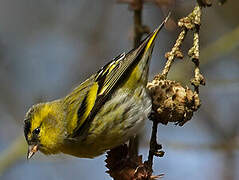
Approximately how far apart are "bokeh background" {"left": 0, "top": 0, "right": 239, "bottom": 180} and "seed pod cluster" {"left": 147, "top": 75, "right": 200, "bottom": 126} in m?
1.58

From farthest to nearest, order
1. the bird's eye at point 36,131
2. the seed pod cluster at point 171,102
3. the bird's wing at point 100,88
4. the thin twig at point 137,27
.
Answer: the bird's eye at point 36,131 → the bird's wing at point 100,88 → the thin twig at point 137,27 → the seed pod cluster at point 171,102

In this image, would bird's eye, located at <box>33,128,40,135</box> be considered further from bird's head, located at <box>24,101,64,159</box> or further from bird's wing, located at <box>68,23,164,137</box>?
bird's wing, located at <box>68,23,164,137</box>

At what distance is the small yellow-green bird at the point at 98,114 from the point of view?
346 centimetres

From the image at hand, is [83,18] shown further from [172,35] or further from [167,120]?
[167,120]

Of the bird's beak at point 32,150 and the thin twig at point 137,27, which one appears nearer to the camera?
the thin twig at point 137,27

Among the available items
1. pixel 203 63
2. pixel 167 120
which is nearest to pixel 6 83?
pixel 203 63

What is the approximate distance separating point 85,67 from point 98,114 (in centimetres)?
258

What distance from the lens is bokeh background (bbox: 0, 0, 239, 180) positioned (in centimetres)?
435

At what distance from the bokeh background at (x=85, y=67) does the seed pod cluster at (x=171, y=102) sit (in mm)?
1582

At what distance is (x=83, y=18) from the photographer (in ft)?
22.2

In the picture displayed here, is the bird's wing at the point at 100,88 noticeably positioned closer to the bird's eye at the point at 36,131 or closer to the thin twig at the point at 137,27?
the bird's eye at the point at 36,131

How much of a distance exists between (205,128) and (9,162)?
7.66 feet

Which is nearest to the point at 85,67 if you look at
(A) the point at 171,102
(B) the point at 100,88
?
(B) the point at 100,88

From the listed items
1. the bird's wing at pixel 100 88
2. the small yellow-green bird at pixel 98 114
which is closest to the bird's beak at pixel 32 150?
the small yellow-green bird at pixel 98 114
